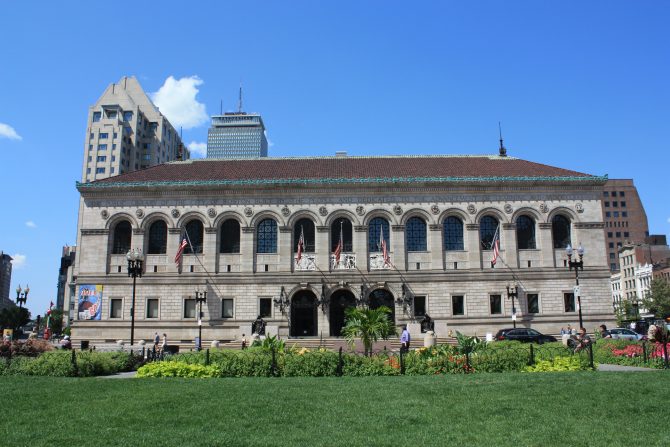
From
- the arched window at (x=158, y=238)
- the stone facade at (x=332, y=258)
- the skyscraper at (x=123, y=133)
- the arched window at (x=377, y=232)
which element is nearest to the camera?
the stone facade at (x=332, y=258)

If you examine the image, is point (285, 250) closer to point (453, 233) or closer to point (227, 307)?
point (227, 307)

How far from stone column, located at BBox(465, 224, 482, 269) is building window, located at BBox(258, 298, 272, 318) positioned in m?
16.5

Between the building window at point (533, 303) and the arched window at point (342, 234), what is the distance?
48.9ft

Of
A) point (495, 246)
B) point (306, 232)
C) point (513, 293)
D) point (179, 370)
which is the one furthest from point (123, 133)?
point (179, 370)

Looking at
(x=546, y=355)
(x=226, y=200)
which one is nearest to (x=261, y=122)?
(x=226, y=200)

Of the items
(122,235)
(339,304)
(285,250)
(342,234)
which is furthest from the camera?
(122,235)

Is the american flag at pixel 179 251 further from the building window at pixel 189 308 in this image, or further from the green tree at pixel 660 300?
the green tree at pixel 660 300

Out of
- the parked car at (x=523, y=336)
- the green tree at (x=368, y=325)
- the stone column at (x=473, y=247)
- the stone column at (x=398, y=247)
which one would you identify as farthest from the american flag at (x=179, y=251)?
the parked car at (x=523, y=336)

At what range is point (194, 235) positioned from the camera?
47344 millimetres

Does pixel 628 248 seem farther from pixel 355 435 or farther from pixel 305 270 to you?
pixel 355 435

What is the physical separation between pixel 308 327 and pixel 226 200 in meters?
12.4

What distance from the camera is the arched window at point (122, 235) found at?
4769 cm

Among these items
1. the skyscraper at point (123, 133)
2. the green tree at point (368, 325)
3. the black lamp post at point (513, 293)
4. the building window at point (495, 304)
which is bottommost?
the green tree at point (368, 325)

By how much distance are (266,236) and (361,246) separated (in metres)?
7.90
